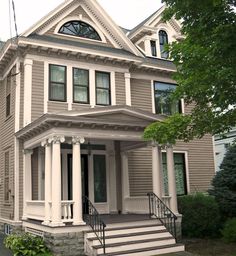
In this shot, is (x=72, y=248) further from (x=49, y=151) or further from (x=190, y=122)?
(x=190, y=122)

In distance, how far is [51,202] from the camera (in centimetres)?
1242

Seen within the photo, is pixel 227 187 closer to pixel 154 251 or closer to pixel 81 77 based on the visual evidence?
pixel 154 251

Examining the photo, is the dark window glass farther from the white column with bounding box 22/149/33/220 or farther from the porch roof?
the white column with bounding box 22/149/33/220

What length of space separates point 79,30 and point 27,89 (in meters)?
4.22

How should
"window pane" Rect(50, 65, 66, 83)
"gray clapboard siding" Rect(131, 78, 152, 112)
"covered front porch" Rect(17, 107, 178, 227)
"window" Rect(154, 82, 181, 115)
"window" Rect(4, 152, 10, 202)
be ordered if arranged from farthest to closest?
1. "window" Rect(154, 82, 181, 115)
2. "gray clapboard siding" Rect(131, 78, 152, 112)
3. "window" Rect(4, 152, 10, 202)
4. "window pane" Rect(50, 65, 66, 83)
5. "covered front porch" Rect(17, 107, 178, 227)

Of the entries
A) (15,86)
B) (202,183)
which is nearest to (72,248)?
(15,86)

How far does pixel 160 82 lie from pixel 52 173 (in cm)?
886

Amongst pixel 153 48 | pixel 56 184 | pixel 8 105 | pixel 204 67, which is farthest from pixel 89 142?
pixel 204 67

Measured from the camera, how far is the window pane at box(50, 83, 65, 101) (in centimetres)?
1586

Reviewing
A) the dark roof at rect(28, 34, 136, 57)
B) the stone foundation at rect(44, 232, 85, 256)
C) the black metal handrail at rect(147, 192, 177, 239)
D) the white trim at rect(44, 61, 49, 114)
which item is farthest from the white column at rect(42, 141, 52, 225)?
the dark roof at rect(28, 34, 136, 57)

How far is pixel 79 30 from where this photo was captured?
17.6 m

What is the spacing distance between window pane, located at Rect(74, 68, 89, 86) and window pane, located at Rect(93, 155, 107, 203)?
3.27 meters

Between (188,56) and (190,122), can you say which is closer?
(188,56)

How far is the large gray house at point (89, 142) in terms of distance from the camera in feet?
40.7
